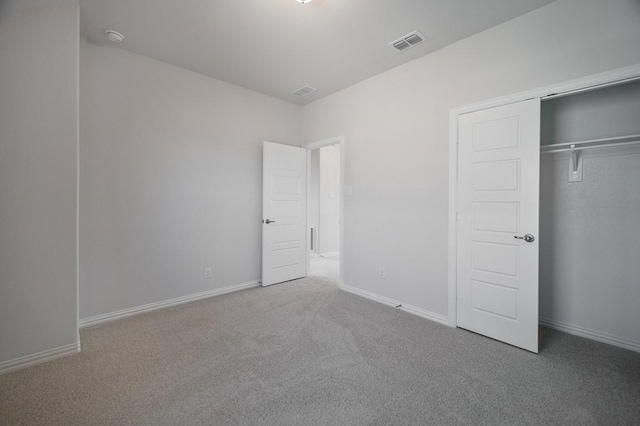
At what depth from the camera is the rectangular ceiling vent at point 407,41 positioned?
2.56 metres

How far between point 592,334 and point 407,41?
10.6 ft

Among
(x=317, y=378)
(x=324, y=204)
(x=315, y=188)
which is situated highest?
(x=315, y=188)

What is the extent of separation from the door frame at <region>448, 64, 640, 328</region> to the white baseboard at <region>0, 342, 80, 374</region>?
11.0 feet

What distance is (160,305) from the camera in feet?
10.1

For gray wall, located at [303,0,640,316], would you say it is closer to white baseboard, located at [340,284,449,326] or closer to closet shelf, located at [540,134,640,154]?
white baseboard, located at [340,284,449,326]

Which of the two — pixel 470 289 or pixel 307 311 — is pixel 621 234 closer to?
pixel 470 289

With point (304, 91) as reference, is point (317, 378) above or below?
below

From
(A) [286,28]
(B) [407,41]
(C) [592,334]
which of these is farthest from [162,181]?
(C) [592,334]

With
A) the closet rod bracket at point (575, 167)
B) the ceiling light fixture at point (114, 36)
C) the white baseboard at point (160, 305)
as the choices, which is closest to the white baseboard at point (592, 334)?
the closet rod bracket at point (575, 167)

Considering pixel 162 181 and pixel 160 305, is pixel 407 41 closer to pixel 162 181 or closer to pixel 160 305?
pixel 162 181

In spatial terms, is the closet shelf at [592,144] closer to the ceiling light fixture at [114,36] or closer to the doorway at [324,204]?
the doorway at [324,204]

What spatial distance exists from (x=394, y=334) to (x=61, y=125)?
3.36 metres

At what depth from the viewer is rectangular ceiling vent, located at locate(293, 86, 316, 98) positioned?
12.4 feet

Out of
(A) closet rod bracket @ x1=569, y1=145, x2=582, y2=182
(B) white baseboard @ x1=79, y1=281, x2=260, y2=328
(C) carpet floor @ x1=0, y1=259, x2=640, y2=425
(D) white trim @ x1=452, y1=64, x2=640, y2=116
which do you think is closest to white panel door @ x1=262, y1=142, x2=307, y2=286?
(B) white baseboard @ x1=79, y1=281, x2=260, y2=328
